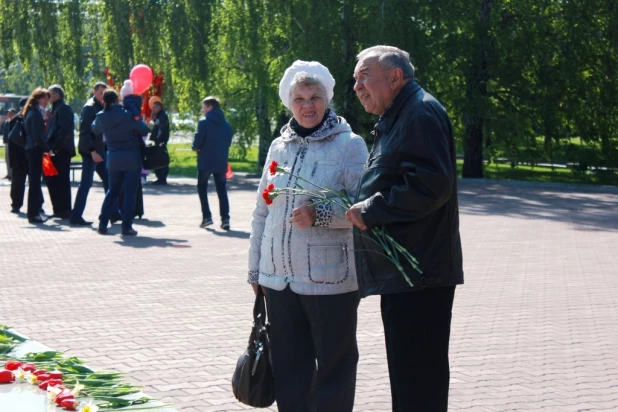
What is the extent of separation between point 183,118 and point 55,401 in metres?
26.7

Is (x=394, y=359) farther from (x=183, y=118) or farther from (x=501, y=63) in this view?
(x=183, y=118)

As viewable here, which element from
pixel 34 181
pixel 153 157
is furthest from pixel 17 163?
pixel 153 157

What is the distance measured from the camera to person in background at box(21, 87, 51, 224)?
1599 cm

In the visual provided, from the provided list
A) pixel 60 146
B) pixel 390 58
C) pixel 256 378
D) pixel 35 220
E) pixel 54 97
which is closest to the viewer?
pixel 390 58

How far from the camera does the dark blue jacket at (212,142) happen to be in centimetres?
1510

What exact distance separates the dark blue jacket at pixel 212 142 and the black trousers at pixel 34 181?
274 centimetres

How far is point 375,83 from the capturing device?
4.12 m

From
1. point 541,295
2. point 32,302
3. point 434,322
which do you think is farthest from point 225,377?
point 541,295

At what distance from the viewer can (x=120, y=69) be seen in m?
27.6

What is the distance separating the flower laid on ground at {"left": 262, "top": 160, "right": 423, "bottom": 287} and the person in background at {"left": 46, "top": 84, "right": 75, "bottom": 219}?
1157 cm

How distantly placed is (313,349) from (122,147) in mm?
9701

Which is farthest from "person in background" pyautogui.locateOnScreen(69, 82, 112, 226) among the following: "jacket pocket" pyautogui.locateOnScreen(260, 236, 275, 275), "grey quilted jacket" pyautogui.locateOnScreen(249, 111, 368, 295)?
"grey quilted jacket" pyautogui.locateOnScreen(249, 111, 368, 295)

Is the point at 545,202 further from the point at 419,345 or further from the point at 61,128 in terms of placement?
the point at 419,345

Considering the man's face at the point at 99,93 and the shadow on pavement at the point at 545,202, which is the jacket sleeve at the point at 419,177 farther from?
the shadow on pavement at the point at 545,202
